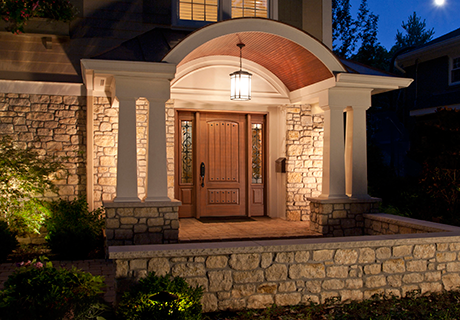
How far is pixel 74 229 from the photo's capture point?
24.4ft

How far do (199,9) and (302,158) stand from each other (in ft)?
12.3

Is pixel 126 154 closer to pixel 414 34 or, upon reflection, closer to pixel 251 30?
pixel 251 30

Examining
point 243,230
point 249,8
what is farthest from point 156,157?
point 249,8

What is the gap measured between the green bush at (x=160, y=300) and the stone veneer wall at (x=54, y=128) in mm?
4697

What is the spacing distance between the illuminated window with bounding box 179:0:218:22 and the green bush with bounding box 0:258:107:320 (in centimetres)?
611

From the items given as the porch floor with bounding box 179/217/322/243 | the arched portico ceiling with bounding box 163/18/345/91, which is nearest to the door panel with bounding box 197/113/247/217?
the porch floor with bounding box 179/217/322/243

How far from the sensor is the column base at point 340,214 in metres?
7.80

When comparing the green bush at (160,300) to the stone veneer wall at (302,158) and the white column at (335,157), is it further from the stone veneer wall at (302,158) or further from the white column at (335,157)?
the stone veneer wall at (302,158)

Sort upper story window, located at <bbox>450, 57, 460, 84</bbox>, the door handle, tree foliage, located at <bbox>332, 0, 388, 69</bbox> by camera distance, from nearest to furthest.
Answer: the door handle
upper story window, located at <bbox>450, 57, 460, 84</bbox>
tree foliage, located at <bbox>332, 0, 388, 69</bbox>

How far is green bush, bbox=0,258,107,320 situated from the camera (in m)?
3.95

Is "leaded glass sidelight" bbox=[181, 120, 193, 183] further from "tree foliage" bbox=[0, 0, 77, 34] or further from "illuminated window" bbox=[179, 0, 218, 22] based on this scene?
"tree foliage" bbox=[0, 0, 77, 34]

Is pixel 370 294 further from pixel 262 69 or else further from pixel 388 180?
pixel 388 180

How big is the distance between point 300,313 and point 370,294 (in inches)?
38.6

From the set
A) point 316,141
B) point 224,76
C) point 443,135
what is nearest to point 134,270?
point 224,76
